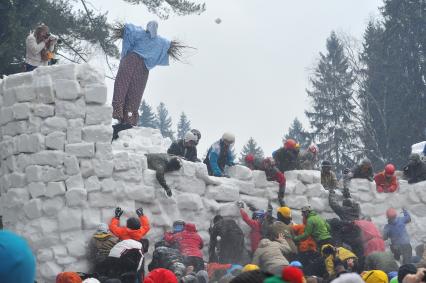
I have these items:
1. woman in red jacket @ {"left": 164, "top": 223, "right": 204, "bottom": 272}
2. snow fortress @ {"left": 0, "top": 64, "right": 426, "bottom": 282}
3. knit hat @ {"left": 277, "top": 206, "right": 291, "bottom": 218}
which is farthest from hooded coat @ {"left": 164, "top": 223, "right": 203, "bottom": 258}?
knit hat @ {"left": 277, "top": 206, "right": 291, "bottom": 218}

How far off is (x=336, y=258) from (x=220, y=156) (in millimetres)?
2837

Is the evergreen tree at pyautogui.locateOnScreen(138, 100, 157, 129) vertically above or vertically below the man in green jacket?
above

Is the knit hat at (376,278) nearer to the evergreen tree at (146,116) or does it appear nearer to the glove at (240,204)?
the glove at (240,204)

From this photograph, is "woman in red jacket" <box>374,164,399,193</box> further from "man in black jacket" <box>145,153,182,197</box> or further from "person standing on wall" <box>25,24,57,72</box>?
"person standing on wall" <box>25,24,57,72</box>

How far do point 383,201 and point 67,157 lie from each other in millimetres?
5616

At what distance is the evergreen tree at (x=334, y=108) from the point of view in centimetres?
2817

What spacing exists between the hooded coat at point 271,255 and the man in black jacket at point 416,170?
11.9 ft

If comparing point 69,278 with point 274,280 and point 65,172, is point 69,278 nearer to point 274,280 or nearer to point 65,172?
point 65,172

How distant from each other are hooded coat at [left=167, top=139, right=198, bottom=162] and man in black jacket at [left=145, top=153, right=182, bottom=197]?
0.69 metres

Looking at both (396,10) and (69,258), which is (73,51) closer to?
(69,258)

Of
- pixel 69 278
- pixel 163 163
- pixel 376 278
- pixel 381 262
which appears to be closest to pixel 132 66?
pixel 163 163

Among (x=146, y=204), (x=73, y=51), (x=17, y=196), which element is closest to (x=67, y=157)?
(x=17, y=196)

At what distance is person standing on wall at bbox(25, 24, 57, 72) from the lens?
9.25 meters

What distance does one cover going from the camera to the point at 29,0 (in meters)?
13.4
